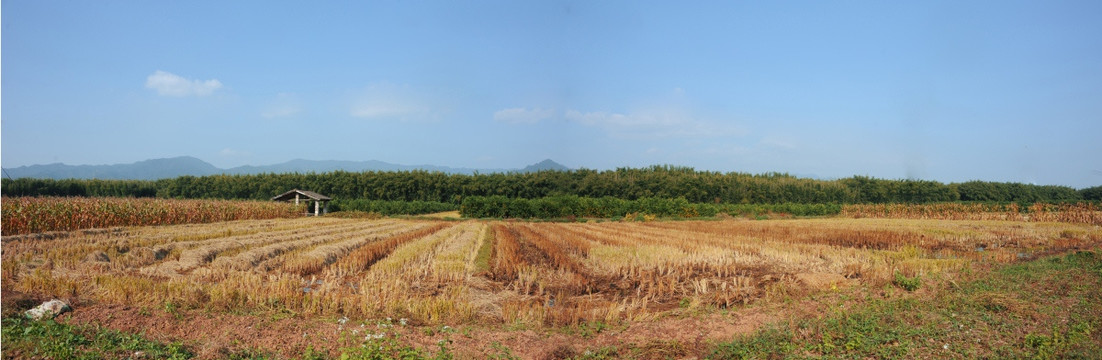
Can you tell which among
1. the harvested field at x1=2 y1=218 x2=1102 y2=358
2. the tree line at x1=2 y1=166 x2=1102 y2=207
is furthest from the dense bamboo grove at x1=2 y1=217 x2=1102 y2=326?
the tree line at x1=2 y1=166 x2=1102 y2=207

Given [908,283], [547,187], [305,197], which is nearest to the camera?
[908,283]

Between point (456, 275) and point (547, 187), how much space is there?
52.2 meters

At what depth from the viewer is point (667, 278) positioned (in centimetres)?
1216

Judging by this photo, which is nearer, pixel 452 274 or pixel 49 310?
pixel 49 310

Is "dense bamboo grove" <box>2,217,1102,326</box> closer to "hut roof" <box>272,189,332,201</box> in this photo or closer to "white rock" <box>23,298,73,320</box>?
"white rock" <box>23,298,73,320</box>

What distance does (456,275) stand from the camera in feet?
39.0

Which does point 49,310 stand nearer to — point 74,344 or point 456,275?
point 74,344

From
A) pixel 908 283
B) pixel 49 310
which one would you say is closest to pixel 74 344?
pixel 49 310

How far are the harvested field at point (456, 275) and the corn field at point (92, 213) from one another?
207 cm

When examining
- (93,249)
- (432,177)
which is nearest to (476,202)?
(432,177)

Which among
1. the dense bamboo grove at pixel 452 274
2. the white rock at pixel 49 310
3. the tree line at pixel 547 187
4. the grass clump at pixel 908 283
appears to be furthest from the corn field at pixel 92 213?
the tree line at pixel 547 187

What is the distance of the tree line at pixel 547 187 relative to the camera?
60.7 meters

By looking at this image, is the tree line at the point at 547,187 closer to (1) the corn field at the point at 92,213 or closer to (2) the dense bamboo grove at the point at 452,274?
(1) the corn field at the point at 92,213

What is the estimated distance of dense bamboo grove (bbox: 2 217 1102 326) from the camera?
8727 millimetres
